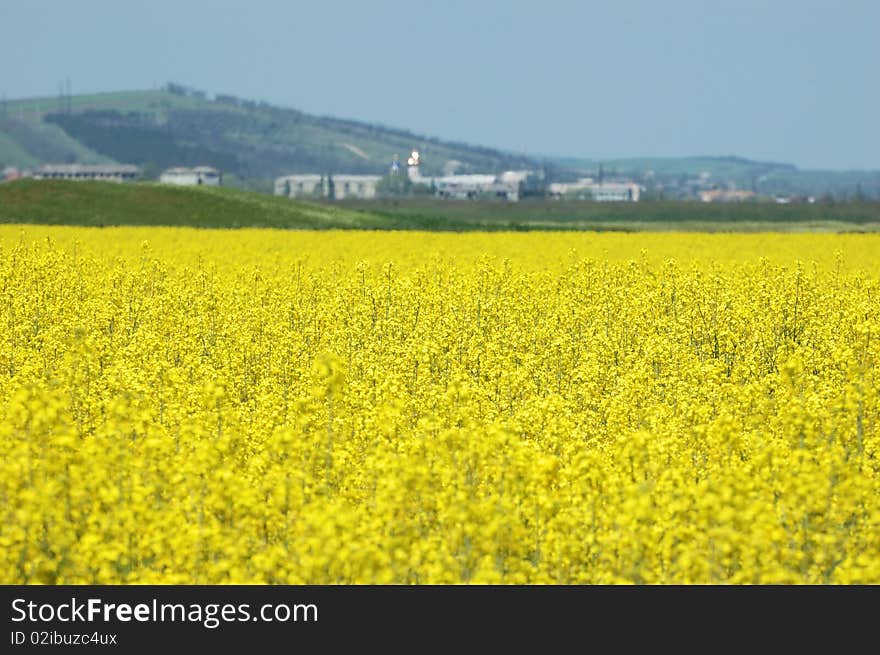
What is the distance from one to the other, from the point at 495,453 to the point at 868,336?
46.2ft

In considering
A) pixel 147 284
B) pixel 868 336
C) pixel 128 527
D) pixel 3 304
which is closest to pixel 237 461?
pixel 128 527

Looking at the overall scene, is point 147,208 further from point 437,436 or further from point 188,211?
point 437,436

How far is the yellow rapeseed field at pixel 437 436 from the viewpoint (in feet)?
41.3

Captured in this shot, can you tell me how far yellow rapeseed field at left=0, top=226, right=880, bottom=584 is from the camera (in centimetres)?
1260

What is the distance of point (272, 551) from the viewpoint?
12445 millimetres

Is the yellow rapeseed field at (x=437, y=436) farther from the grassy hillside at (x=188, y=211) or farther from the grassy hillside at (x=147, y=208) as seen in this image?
the grassy hillside at (x=188, y=211)

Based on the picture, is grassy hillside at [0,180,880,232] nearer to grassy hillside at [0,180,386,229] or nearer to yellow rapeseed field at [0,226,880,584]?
grassy hillside at [0,180,386,229]

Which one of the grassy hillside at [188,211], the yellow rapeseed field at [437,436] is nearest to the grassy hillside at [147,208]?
the grassy hillside at [188,211]

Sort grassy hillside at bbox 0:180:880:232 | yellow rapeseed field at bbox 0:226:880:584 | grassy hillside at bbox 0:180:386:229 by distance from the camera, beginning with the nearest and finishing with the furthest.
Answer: yellow rapeseed field at bbox 0:226:880:584, grassy hillside at bbox 0:180:386:229, grassy hillside at bbox 0:180:880:232

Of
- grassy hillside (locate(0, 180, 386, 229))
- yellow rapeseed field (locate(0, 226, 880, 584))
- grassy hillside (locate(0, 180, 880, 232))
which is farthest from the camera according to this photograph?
grassy hillside (locate(0, 180, 880, 232))

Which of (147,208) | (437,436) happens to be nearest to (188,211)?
(147,208)

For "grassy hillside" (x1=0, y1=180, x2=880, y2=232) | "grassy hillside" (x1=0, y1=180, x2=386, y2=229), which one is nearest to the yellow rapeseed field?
"grassy hillside" (x1=0, y1=180, x2=386, y2=229)

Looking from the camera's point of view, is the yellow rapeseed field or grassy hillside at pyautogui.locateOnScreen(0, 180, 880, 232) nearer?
the yellow rapeseed field

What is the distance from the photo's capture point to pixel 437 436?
1705 cm
